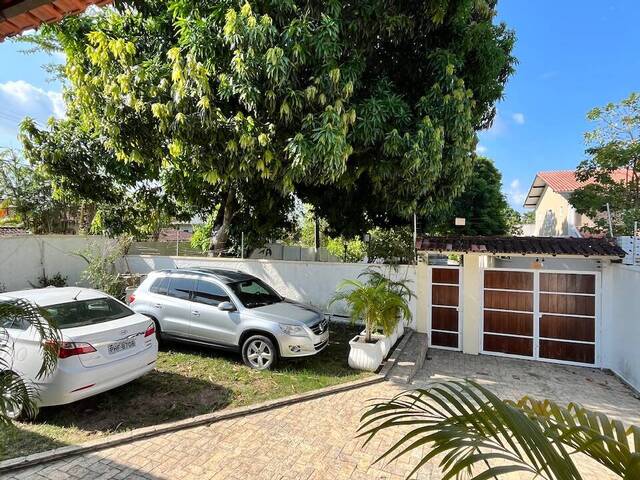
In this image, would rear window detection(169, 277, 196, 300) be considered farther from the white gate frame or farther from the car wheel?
the white gate frame

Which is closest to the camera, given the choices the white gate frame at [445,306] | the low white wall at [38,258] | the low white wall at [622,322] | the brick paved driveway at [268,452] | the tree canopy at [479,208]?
the brick paved driveway at [268,452]

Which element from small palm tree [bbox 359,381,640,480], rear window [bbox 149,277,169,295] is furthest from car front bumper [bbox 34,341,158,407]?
small palm tree [bbox 359,381,640,480]

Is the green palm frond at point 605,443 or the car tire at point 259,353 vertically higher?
the green palm frond at point 605,443

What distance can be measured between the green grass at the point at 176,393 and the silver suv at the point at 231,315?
394 millimetres

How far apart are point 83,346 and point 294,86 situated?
5.27m

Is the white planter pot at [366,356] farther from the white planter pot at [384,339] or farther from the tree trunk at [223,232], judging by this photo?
the tree trunk at [223,232]

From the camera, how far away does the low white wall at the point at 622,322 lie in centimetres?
701

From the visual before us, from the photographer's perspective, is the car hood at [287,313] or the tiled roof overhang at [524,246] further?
the tiled roof overhang at [524,246]

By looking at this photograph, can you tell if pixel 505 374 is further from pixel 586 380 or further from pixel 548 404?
pixel 548 404

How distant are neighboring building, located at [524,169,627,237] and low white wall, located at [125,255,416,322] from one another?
833 centimetres

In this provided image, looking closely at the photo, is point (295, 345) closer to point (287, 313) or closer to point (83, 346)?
point (287, 313)

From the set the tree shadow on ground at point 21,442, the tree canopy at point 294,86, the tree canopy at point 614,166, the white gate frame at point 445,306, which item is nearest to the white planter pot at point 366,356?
the white gate frame at point 445,306

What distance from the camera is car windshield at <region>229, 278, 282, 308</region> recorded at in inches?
283

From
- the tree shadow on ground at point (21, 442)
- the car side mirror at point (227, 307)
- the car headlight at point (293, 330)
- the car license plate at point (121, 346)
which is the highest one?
the car side mirror at point (227, 307)
